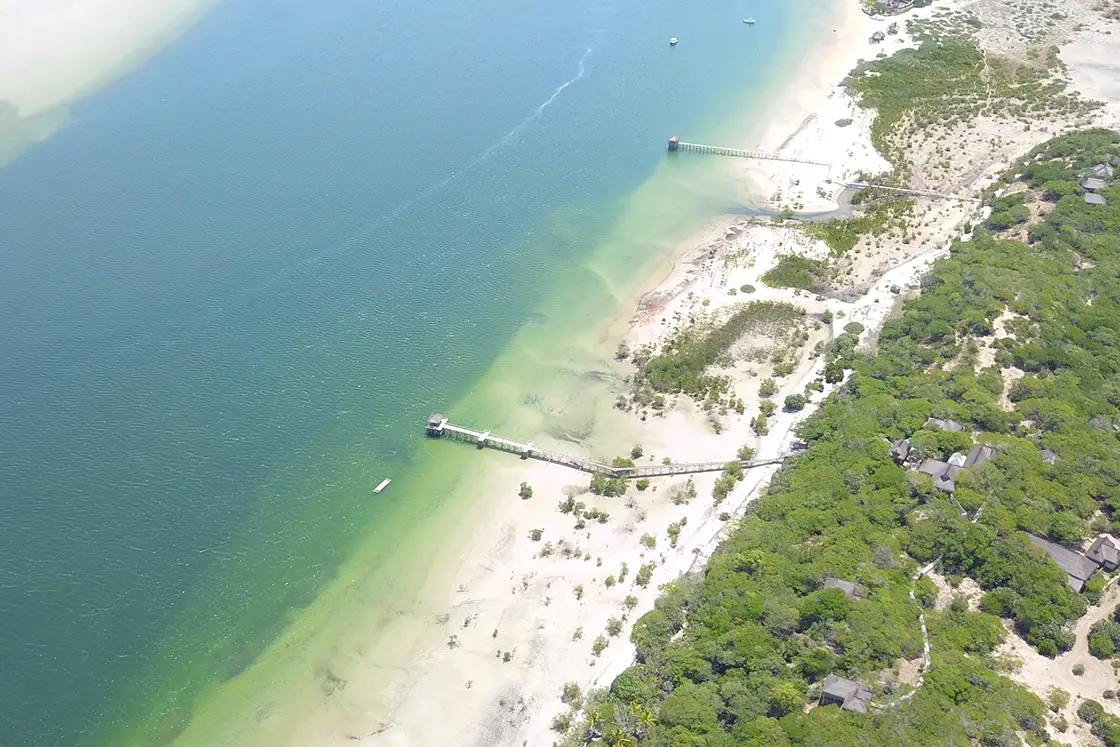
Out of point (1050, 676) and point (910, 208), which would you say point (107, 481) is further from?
point (910, 208)

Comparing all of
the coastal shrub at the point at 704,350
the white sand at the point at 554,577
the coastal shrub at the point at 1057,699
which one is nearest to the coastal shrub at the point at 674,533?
the white sand at the point at 554,577

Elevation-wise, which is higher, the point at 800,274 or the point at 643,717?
the point at 643,717

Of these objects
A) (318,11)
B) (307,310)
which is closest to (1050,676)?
(307,310)

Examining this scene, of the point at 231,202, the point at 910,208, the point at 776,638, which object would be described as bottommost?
the point at 910,208

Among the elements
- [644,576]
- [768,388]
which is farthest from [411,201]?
[644,576]

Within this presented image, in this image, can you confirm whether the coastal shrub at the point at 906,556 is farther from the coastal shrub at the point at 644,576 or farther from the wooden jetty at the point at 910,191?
the wooden jetty at the point at 910,191

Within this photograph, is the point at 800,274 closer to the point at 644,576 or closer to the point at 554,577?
the point at 644,576
